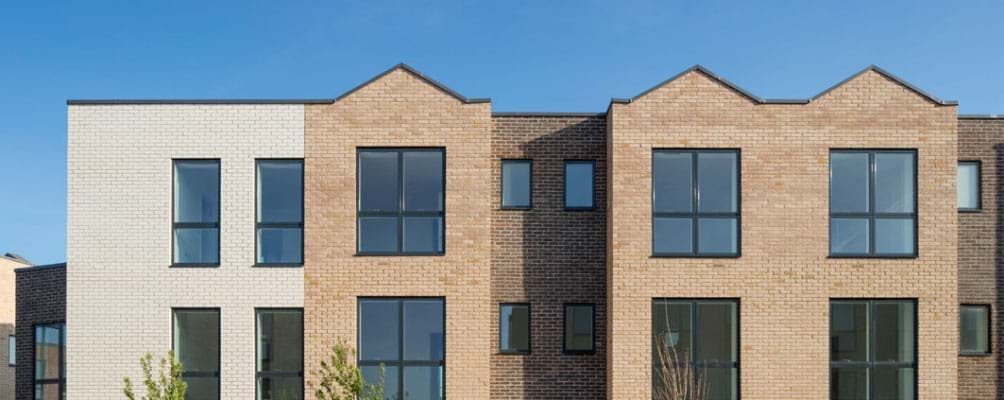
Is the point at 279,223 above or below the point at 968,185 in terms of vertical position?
below

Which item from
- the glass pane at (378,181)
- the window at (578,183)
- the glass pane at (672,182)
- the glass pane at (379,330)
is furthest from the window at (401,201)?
the glass pane at (672,182)

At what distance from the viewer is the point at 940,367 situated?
13.9 metres

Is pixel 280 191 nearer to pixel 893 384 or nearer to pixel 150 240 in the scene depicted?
pixel 150 240

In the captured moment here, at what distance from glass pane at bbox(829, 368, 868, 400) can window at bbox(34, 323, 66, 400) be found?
15.3 m

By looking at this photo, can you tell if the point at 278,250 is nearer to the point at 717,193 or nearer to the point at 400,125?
the point at 400,125

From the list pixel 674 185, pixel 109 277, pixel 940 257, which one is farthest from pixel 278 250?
pixel 940 257

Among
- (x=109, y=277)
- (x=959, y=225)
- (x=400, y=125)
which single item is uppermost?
(x=400, y=125)

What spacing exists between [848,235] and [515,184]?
5.88 m

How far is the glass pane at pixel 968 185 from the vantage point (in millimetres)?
15125

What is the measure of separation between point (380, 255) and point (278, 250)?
1.85 metres

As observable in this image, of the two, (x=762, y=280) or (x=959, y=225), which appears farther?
(x=959, y=225)

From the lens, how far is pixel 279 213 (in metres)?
14.5

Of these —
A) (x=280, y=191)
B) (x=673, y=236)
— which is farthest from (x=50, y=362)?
(x=673, y=236)

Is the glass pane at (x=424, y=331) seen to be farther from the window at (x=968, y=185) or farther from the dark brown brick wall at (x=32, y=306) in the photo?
the window at (x=968, y=185)
